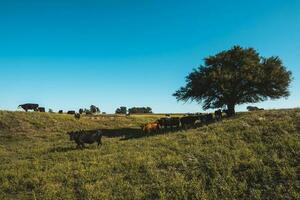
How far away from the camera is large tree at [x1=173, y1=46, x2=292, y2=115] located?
159 feet

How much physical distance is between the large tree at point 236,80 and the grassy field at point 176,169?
54.8 ft

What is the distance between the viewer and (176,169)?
21.7m

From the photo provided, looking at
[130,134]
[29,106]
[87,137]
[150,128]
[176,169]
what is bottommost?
[176,169]

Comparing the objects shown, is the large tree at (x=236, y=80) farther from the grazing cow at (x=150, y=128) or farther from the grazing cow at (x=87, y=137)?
the grazing cow at (x=87, y=137)

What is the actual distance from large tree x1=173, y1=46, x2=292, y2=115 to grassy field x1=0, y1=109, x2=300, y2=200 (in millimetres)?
16706

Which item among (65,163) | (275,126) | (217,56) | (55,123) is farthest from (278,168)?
(55,123)

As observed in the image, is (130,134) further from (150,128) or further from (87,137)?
(87,137)

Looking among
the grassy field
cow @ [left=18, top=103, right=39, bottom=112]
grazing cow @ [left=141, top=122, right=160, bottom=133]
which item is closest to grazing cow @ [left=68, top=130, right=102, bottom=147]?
the grassy field

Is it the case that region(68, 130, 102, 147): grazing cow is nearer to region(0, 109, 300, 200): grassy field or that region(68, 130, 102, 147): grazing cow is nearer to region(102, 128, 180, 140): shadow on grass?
region(0, 109, 300, 200): grassy field

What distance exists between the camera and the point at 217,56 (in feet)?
171

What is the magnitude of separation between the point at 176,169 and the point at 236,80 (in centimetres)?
2970

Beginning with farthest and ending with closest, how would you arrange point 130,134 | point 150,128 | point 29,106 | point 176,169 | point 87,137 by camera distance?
point 29,106
point 130,134
point 150,128
point 87,137
point 176,169

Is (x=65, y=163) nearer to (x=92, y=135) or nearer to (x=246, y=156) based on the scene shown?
(x=92, y=135)

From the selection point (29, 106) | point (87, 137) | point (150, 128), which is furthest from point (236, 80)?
point (29, 106)
